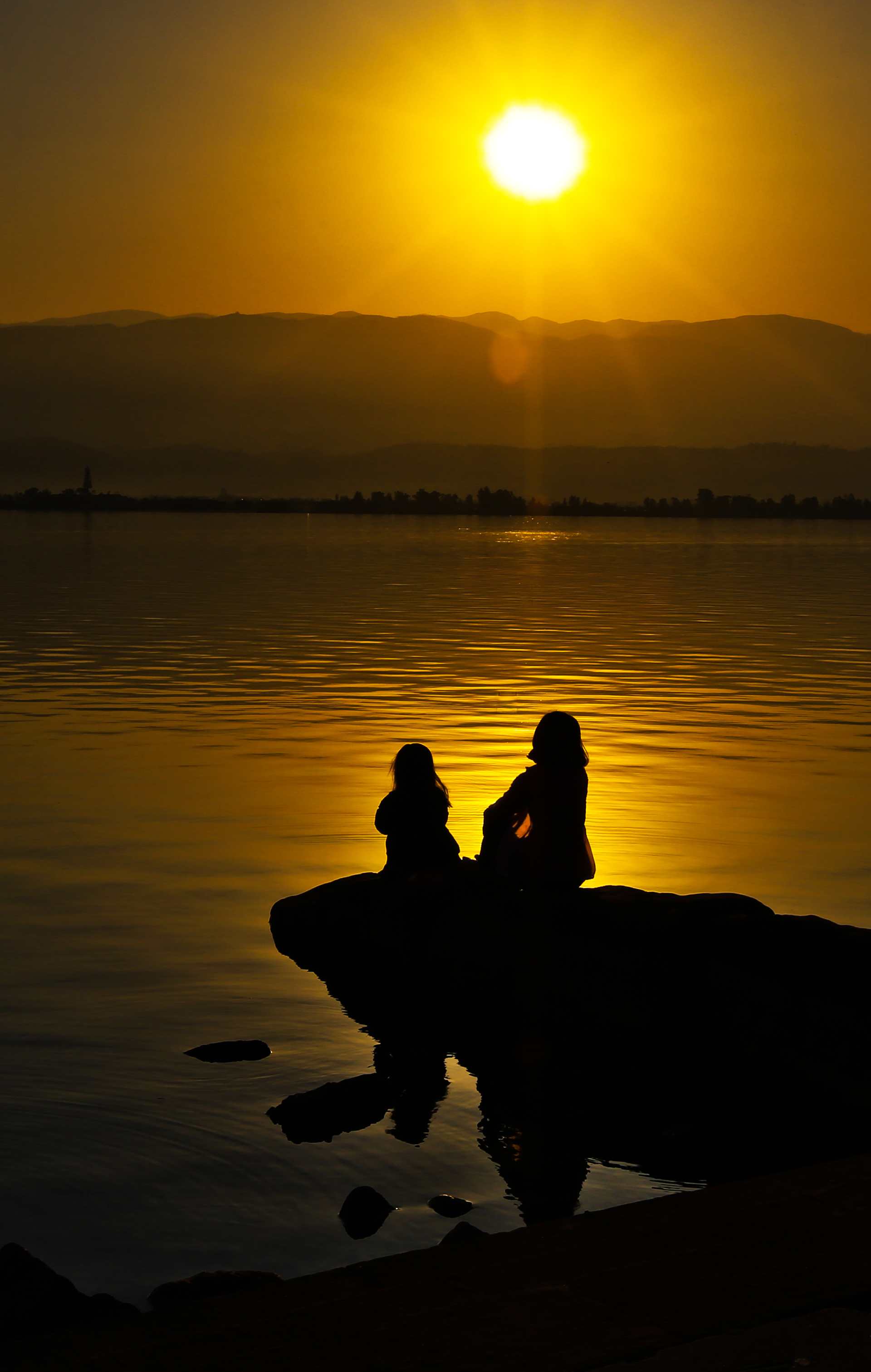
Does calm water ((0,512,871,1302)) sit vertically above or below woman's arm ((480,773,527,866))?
below

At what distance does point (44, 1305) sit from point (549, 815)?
550 cm

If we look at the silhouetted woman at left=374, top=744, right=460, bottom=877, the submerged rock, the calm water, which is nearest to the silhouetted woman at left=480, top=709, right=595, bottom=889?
the silhouetted woman at left=374, top=744, right=460, bottom=877

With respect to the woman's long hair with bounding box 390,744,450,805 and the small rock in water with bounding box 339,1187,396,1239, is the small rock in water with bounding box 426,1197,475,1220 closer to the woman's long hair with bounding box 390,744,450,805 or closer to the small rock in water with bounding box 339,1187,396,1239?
the small rock in water with bounding box 339,1187,396,1239

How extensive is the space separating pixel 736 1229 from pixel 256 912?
8.76m

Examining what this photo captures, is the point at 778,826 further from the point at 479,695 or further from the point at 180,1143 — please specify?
the point at 479,695

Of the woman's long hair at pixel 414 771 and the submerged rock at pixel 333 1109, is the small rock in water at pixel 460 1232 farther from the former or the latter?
the woman's long hair at pixel 414 771

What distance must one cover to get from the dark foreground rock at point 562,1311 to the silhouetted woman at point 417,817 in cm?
615

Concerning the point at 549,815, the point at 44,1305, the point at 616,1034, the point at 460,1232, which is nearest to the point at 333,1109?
the point at 616,1034

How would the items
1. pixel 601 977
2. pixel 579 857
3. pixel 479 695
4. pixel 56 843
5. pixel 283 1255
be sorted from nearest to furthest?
pixel 283 1255 < pixel 601 977 < pixel 579 857 < pixel 56 843 < pixel 479 695

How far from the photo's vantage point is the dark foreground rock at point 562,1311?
4.64 meters

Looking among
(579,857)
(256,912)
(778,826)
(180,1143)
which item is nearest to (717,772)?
(778,826)

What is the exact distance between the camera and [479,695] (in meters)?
30.6

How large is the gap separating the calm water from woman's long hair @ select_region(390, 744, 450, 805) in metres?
1.75

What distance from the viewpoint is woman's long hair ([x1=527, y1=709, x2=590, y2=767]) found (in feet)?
35.0
